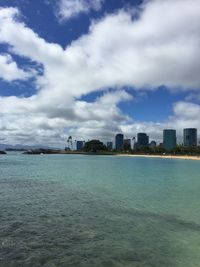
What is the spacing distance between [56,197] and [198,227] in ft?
46.7

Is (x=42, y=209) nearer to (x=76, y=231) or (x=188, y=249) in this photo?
(x=76, y=231)

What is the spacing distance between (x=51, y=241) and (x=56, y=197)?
15063 mm

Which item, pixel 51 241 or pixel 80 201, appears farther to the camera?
pixel 80 201

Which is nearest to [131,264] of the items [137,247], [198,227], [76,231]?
[137,247]

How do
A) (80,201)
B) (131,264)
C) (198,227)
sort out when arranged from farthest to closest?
(80,201)
(198,227)
(131,264)

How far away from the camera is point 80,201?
95.0ft

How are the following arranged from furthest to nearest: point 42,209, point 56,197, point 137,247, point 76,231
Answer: point 56,197 → point 42,209 → point 76,231 → point 137,247

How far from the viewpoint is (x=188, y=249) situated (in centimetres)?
1556

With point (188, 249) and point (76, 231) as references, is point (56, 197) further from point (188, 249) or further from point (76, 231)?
point (188, 249)

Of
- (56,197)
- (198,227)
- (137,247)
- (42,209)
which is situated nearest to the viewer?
(137,247)

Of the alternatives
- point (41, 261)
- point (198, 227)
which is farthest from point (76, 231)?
point (198, 227)

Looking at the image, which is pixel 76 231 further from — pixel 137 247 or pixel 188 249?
pixel 188 249

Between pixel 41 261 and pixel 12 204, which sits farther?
pixel 12 204

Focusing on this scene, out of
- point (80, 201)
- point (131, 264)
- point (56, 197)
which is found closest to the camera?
point (131, 264)
